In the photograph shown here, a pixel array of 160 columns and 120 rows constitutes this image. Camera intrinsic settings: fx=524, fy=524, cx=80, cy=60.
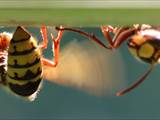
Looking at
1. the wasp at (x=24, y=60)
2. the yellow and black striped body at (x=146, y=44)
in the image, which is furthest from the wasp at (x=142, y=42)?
the wasp at (x=24, y=60)

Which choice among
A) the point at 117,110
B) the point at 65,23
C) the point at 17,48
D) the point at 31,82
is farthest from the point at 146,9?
the point at 117,110

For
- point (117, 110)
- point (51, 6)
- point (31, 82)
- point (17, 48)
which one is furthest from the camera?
point (117, 110)

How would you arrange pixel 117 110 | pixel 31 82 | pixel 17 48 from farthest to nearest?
pixel 117 110 < pixel 31 82 < pixel 17 48

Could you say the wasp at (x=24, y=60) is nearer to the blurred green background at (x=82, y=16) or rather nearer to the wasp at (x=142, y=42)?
the wasp at (x=142, y=42)

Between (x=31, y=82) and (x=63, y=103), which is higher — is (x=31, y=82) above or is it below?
above

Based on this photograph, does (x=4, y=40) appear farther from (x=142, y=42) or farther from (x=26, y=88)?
(x=142, y=42)

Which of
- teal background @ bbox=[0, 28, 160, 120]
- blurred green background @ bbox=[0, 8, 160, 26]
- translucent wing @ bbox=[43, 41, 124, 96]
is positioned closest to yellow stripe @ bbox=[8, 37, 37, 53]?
translucent wing @ bbox=[43, 41, 124, 96]

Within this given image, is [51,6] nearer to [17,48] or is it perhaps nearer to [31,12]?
[31,12]
